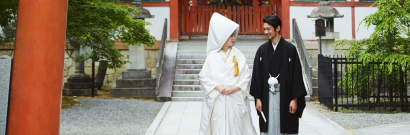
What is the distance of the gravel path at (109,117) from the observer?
8055 mm

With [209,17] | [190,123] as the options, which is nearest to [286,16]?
[209,17]

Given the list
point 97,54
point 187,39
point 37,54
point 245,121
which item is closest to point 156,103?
point 97,54

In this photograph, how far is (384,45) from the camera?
36.8ft

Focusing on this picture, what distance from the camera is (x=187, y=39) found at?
17.6 m

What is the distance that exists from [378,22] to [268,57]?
7.50 metres

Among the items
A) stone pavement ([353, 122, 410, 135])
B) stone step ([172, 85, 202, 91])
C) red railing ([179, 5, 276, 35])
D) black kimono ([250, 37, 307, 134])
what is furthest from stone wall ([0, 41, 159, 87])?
black kimono ([250, 37, 307, 134])

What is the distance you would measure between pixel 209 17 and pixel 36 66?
1362 cm

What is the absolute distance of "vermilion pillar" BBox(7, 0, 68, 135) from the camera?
4277mm

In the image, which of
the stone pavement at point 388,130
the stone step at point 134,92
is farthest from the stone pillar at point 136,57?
the stone pavement at point 388,130

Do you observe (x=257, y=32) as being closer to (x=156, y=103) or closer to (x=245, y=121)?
(x=156, y=103)

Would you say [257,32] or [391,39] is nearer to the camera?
[391,39]

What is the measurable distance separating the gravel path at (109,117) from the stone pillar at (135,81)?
1.00 m

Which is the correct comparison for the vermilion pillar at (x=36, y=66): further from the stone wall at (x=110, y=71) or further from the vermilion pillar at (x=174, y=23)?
the vermilion pillar at (x=174, y=23)

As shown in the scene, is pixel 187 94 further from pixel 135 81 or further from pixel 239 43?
pixel 239 43
